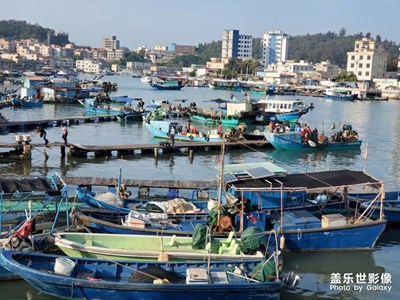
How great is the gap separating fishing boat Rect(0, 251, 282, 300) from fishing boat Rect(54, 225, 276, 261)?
0.56 metres

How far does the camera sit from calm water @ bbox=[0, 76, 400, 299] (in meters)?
14.2

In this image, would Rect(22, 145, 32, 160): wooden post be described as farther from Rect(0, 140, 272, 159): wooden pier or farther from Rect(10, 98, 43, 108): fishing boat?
Rect(10, 98, 43, 108): fishing boat

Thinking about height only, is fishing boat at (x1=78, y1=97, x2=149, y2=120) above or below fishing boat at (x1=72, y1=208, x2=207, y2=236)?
above

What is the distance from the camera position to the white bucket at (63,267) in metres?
11.8

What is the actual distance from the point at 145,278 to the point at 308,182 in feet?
23.4

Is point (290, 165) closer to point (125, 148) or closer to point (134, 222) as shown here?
point (125, 148)

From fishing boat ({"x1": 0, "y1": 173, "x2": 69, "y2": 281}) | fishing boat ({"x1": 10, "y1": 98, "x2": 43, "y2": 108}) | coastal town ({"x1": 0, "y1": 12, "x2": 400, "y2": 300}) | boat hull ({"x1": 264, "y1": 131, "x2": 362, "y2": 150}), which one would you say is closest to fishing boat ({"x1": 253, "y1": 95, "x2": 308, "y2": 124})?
boat hull ({"x1": 264, "y1": 131, "x2": 362, "y2": 150})

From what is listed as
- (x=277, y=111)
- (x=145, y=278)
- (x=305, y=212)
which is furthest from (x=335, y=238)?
(x=277, y=111)

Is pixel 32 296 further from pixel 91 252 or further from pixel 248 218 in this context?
pixel 248 218

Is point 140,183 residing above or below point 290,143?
below

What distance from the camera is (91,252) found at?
1306cm

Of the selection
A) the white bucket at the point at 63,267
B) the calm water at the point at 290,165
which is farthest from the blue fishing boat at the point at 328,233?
the white bucket at the point at 63,267

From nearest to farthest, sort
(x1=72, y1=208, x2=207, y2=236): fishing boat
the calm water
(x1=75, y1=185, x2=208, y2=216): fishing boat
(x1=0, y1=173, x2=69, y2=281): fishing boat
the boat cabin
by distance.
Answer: (x1=0, y1=173, x2=69, y2=281): fishing boat, the calm water, (x1=72, y1=208, x2=207, y2=236): fishing boat, (x1=75, y1=185, x2=208, y2=216): fishing boat, the boat cabin

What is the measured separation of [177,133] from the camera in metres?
36.5
